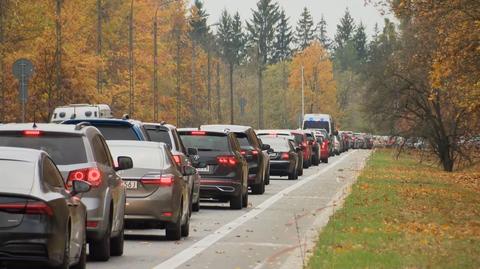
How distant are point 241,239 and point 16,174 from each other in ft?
27.5

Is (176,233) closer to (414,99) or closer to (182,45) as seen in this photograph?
(414,99)

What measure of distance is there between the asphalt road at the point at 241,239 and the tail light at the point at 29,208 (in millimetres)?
3935

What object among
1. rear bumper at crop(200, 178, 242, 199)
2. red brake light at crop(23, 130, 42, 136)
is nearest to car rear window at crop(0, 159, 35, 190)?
red brake light at crop(23, 130, 42, 136)

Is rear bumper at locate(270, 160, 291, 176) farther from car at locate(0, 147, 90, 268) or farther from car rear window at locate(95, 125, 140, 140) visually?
car at locate(0, 147, 90, 268)

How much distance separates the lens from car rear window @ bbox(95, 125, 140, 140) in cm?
2275

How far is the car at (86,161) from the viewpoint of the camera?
604 inches

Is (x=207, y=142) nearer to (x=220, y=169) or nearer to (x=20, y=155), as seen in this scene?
(x=220, y=169)

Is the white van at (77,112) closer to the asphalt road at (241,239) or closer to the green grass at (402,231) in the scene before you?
the green grass at (402,231)

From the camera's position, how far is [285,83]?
631 ft

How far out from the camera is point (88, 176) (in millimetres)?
15609

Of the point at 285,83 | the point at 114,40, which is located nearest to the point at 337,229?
the point at 114,40

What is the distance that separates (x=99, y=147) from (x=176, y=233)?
3.89 metres

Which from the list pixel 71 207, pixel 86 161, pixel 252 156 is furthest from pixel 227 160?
pixel 71 207

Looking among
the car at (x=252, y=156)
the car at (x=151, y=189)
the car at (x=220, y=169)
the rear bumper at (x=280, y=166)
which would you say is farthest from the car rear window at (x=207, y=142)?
the rear bumper at (x=280, y=166)
